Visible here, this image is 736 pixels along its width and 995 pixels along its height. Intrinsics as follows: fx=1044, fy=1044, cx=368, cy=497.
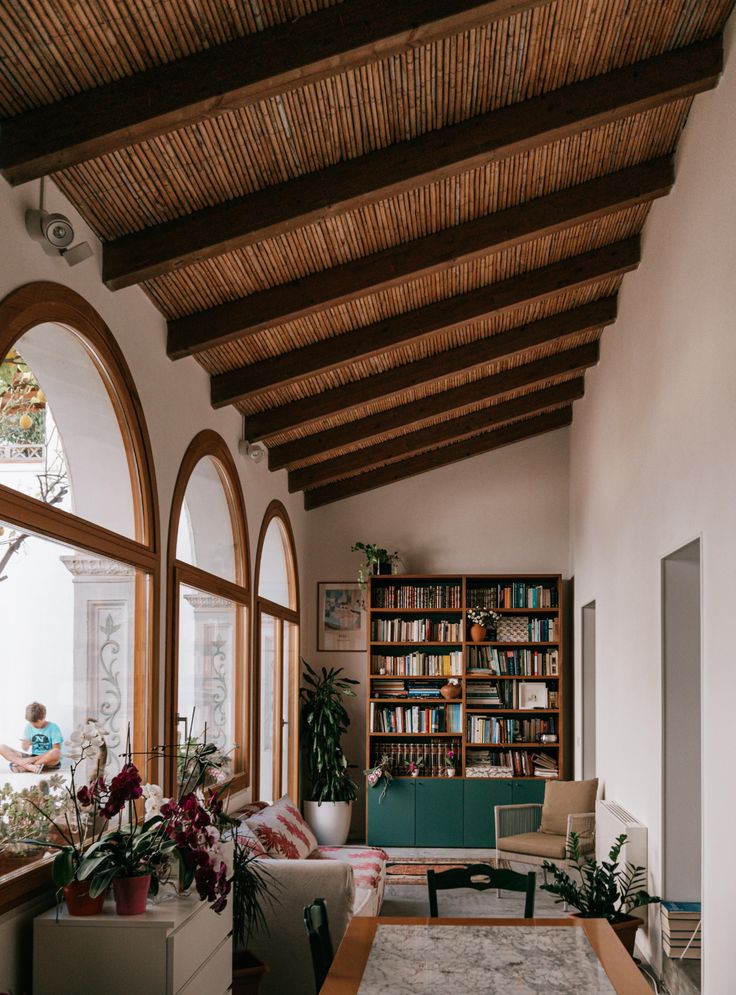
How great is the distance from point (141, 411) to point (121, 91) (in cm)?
177

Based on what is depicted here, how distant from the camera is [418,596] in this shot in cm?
988

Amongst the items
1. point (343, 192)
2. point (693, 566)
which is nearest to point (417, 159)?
point (343, 192)

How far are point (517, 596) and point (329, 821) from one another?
2.67 m

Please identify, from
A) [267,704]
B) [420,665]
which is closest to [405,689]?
[420,665]

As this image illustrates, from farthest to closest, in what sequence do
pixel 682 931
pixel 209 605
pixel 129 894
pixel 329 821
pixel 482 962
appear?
1. pixel 329 821
2. pixel 209 605
3. pixel 682 931
4. pixel 129 894
5. pixel 482 962

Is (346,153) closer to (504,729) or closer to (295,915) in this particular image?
(295,915)

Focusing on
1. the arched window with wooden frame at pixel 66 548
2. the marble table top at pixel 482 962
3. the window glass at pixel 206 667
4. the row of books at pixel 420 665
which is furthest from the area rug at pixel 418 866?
the marble table top at pixel 482 962

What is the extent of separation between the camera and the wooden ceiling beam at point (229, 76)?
3.34 metres

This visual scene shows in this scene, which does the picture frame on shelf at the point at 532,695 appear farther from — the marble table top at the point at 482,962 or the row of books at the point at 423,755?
the marble table top at the point at 482,962

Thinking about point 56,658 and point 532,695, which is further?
point 532,695

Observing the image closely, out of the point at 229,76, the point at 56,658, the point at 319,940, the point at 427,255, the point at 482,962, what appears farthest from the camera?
the point at 427,255

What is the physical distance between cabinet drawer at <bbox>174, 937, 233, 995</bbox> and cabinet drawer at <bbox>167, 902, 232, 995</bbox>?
18 mm

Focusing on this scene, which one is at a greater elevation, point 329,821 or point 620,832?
point 620,832

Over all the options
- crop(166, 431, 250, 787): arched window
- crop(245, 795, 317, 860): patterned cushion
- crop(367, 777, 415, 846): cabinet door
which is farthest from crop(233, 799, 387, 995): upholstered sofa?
crop(367, 777, 415, 846): cabinet door
